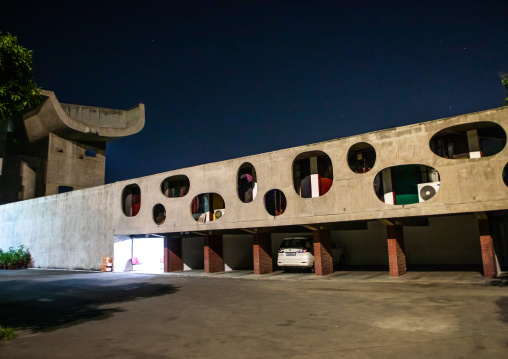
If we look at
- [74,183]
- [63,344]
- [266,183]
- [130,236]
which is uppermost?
[74,183]

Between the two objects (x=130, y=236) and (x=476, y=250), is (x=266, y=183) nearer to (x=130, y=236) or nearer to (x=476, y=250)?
(x=476, y=250)

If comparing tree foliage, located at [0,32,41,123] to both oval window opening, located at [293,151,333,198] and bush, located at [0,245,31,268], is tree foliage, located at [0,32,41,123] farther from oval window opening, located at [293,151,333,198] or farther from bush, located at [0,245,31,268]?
bush, located at [0,245,31,268]

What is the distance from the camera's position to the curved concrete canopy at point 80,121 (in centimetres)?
3741

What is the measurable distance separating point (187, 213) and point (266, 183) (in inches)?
228

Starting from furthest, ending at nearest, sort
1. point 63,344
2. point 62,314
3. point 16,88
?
point 62,314 → point 16,88 → point 63,344

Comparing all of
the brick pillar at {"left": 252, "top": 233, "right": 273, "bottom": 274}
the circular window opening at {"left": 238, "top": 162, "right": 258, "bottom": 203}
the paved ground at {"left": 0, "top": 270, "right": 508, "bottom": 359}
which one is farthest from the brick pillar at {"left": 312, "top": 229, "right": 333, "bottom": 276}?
the circular window opening at {"left": 238, "top": 162, "right": 258, "bottom": 203}

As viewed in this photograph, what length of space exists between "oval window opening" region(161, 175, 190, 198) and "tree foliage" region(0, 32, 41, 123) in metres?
16.5

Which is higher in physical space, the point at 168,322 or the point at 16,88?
the point at 16,88

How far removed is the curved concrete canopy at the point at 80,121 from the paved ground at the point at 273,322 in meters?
27.3

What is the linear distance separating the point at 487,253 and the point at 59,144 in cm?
3887

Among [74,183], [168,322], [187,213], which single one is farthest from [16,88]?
[74,183]

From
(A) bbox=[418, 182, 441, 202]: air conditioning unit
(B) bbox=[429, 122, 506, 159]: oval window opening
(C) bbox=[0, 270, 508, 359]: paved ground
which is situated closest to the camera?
(C) bbox=[0, 270, 508, 359]: paved ground

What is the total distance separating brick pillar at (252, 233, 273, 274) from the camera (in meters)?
20.5

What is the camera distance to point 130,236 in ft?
89.2
